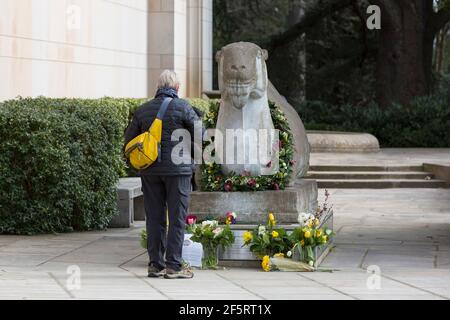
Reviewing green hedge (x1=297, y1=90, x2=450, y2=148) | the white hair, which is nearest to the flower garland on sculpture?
the white hair

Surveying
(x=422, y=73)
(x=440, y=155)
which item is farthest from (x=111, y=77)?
(x=422, y=73)

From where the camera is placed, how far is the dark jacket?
430 inches

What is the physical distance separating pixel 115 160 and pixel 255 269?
3.98 metres

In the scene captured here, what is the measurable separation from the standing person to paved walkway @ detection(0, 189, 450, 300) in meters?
0.23

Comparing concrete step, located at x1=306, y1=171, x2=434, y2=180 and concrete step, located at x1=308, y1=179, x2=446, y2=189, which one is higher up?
concrete step, located at x1=306, y1=171, x2=434, y2=180

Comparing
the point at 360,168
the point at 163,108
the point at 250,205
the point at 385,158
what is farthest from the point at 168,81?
the point at 385,158

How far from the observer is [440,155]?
2670 cm

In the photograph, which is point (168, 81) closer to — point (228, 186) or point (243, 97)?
point (243, 97)

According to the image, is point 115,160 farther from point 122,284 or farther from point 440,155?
point 440,155

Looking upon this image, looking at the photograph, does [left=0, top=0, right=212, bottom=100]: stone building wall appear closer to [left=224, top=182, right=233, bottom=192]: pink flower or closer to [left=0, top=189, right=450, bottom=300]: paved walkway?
[left=0, top=189, right=450, bottom=300]: paved walkway

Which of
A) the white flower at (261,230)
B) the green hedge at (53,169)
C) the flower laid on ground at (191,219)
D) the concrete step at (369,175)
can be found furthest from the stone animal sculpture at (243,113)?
the concrete step at (369,175)

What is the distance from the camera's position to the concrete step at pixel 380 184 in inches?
872
